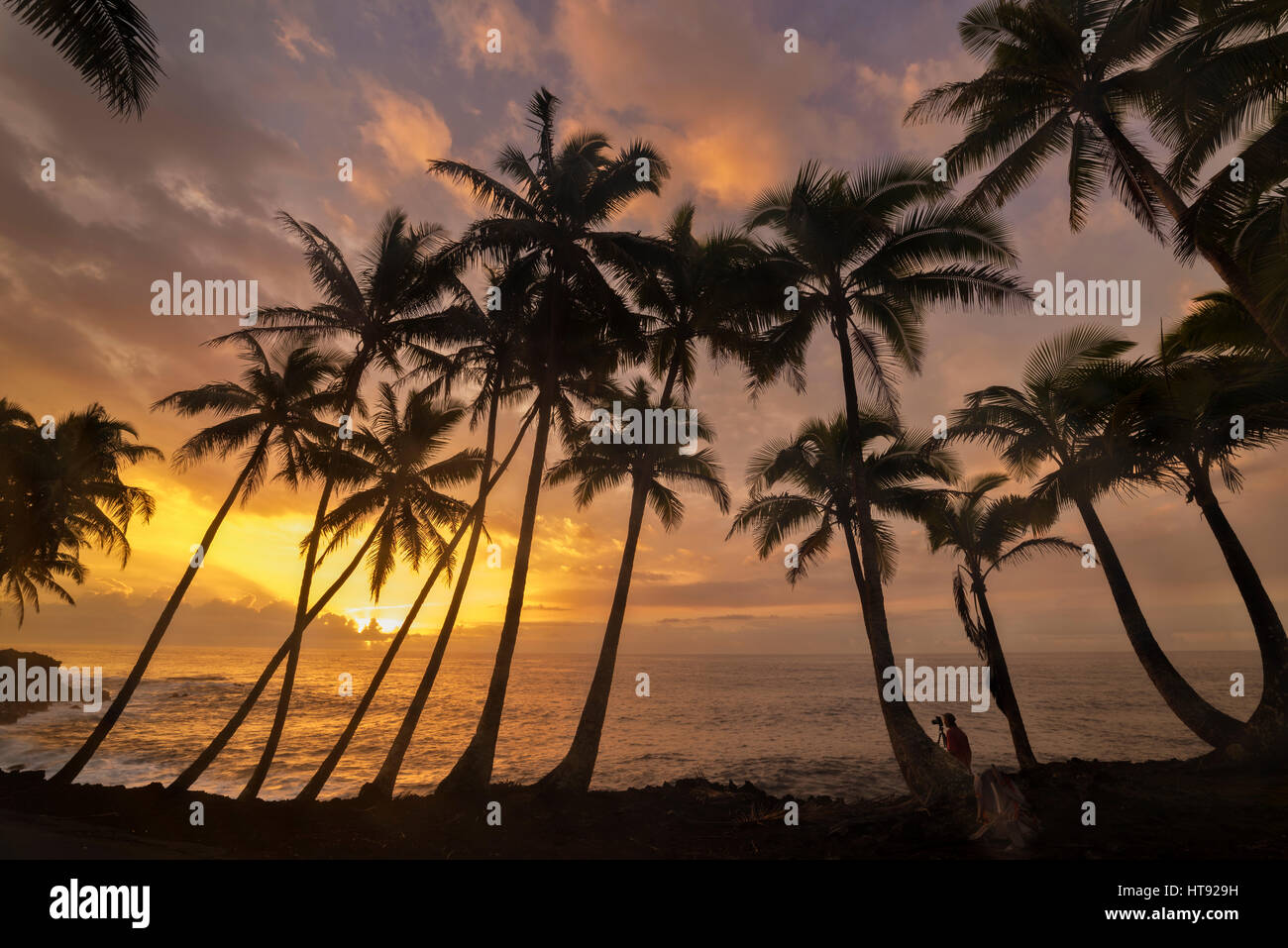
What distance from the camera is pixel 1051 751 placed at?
96.7ft

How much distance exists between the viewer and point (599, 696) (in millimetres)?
14125

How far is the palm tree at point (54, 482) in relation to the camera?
23297 mm

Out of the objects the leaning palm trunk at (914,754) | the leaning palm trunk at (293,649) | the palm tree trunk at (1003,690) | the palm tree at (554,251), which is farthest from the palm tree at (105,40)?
the palm tree trunk at (1003,690)

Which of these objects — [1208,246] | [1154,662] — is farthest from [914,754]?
[1208,246]

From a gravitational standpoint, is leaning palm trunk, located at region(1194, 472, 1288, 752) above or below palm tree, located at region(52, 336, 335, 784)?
below

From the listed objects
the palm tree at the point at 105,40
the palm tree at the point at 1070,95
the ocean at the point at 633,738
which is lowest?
the ocean at the point at 633,738

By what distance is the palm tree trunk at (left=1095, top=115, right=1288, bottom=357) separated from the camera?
8.92 meters

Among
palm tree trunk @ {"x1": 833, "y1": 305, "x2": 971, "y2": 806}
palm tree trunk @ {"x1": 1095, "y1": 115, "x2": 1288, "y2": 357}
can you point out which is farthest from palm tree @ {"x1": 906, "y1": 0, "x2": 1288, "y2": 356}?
palm tree trunk @ {"x1": 833, "y1": 305, "x2": 971, "y2": 806}

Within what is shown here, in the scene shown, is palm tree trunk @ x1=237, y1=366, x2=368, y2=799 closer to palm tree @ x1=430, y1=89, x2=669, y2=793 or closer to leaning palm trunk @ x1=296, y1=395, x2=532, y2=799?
leaning palm trunk @ x1=296, y1=395, x2=532, y2=799

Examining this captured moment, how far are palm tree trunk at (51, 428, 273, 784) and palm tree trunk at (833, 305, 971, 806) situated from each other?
16725 mm

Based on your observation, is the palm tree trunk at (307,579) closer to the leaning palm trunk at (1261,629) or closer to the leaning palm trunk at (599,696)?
the leaning palm trunk at (599,696)

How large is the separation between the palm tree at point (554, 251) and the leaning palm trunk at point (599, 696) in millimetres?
1854
